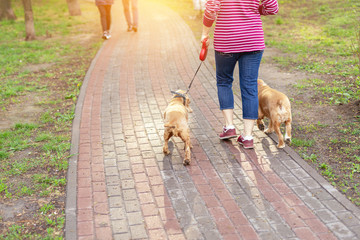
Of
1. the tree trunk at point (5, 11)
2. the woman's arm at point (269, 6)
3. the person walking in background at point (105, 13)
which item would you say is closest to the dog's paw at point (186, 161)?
the woman's arm at point (269, 6)

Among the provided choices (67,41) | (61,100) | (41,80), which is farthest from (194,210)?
(67,41)

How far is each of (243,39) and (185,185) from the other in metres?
1.87

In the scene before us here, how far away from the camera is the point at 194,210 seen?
157 inches

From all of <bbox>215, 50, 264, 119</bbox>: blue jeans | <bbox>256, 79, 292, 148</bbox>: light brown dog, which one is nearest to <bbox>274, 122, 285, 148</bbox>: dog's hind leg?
<bbox>256, 79, 292, 148</bbox>: light brown dog

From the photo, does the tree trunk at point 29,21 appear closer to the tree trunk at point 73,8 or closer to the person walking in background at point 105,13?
the person walking in background at point 105,13

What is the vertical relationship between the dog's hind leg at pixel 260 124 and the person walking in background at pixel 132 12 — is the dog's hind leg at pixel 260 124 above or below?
below

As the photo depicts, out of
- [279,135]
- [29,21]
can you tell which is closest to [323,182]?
[279,135]

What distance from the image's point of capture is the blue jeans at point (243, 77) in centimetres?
491

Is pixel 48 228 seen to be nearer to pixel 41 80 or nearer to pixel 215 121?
pixel 215 121

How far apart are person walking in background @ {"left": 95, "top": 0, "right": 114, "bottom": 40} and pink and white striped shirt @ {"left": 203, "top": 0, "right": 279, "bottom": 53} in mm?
7431

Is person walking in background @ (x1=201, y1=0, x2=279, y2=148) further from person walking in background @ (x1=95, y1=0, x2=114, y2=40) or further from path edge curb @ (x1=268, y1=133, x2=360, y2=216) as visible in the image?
person walking in background @ (x1=95, y1=0, x2=114, y2=40)

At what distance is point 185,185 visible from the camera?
4.43 metres

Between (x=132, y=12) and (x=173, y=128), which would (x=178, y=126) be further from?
(x=132, y=12)

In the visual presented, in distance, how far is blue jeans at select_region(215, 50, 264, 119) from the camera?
4.91 metres
